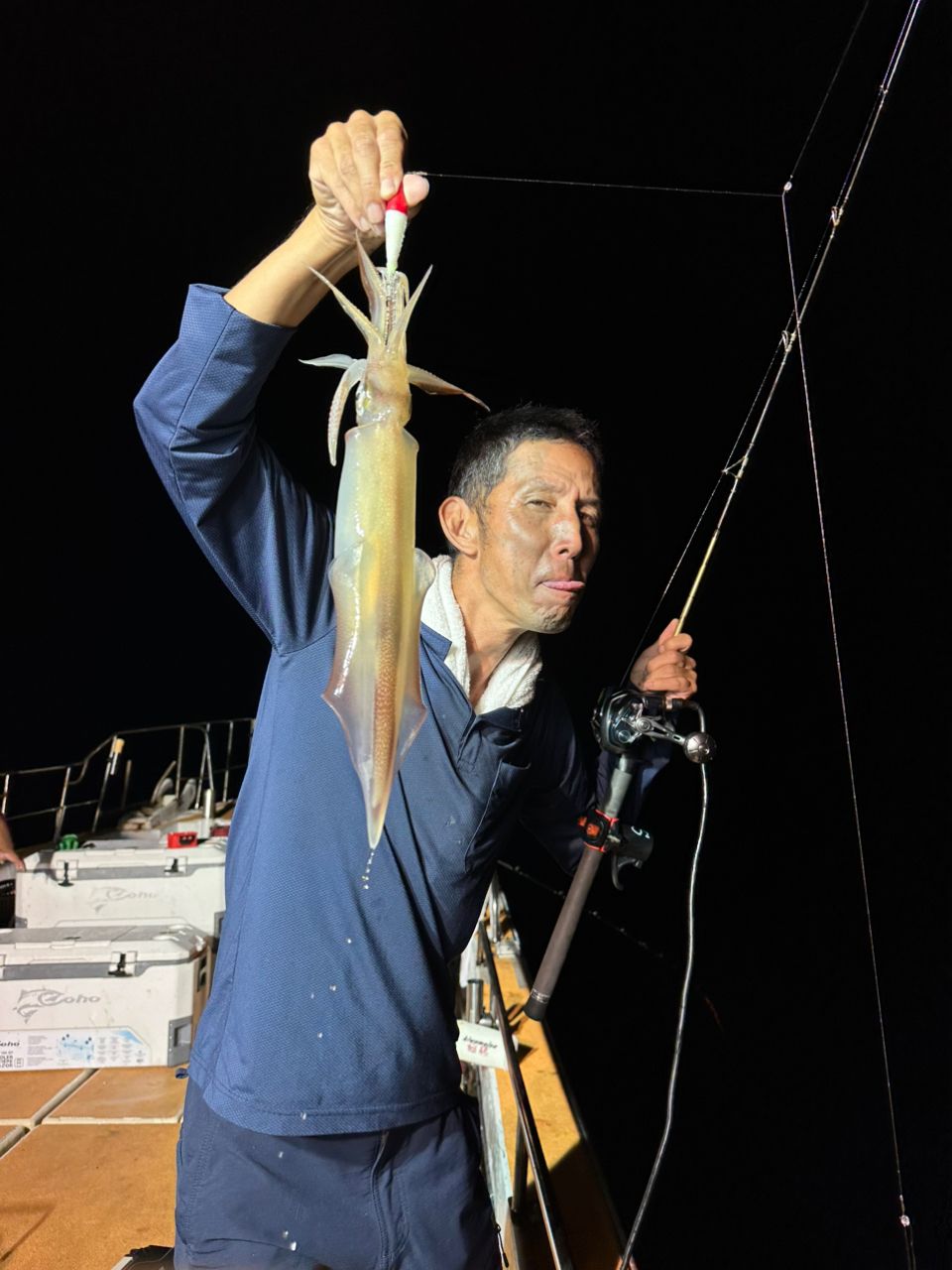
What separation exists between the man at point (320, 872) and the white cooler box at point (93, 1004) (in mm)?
2360

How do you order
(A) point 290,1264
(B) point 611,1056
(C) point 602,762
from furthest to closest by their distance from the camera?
(B) point 611,1056 < (C) point 602,762 < (A) point 290,1264

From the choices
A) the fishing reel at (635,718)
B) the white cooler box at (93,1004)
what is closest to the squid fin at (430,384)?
the fishing reel at (635,718)

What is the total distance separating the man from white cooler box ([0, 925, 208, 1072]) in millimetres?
2360

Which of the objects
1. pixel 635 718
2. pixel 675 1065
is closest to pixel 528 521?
pixel 635 718

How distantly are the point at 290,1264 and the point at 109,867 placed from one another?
11.7 ft

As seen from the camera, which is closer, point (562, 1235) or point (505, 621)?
point (562, 1235)

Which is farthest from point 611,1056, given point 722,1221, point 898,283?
point 898,283

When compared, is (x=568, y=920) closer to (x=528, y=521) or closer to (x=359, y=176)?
(x=528, y=521)

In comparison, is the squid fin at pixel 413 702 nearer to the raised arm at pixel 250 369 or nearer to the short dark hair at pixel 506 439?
the raised arm at pixel 250 369

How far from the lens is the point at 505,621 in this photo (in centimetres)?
178

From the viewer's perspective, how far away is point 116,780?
33406mm

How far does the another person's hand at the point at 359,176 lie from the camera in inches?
42.6

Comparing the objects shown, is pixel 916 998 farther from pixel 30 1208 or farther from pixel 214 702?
pixel 214 702

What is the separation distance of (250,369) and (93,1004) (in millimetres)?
3541
